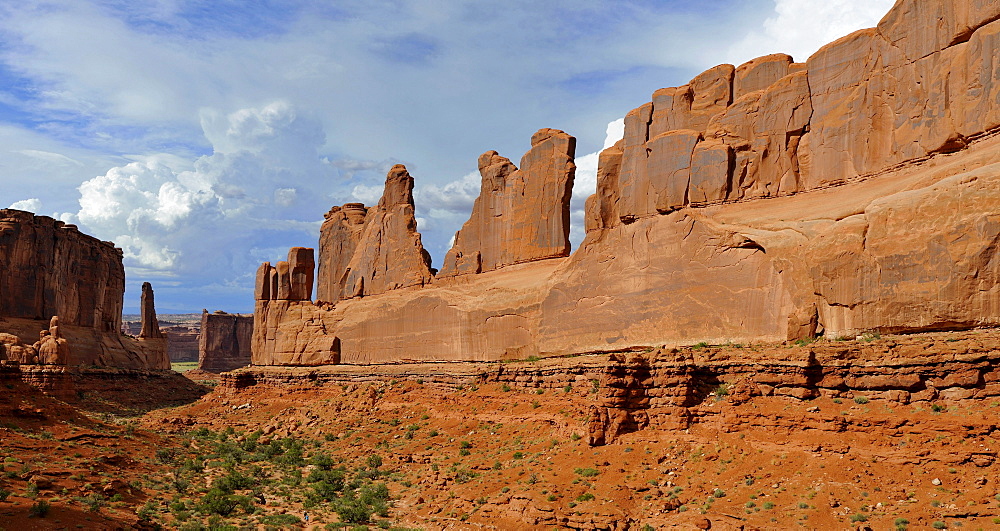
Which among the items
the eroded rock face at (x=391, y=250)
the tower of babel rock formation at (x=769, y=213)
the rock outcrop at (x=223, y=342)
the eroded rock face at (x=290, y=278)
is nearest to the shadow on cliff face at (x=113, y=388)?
the eroded rock face at (x=290, y=278)

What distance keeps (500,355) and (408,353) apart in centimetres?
711

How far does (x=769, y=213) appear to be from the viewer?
70.9ft

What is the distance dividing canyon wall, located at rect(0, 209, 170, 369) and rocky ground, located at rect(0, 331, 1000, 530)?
2323cm

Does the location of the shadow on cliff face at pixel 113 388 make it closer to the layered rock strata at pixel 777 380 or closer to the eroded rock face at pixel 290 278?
the eroded rock face at pixel 290 278

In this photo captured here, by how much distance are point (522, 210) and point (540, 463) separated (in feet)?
46.2

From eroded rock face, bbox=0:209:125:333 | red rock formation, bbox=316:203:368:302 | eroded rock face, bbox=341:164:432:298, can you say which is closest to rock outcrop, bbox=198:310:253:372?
eroded rock face, bbox=0:209:125:333

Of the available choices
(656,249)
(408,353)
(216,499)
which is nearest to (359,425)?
(408,353)

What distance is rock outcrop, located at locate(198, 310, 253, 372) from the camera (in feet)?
328

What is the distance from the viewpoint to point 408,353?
3675 cm

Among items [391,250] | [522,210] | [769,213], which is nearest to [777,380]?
[769,213]

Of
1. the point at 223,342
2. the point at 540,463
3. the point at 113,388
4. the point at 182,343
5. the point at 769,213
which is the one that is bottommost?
the point at 540,463

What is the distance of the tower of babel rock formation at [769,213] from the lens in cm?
1683

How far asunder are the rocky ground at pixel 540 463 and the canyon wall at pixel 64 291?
915 inches

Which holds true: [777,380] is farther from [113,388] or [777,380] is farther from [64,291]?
[64,291]
